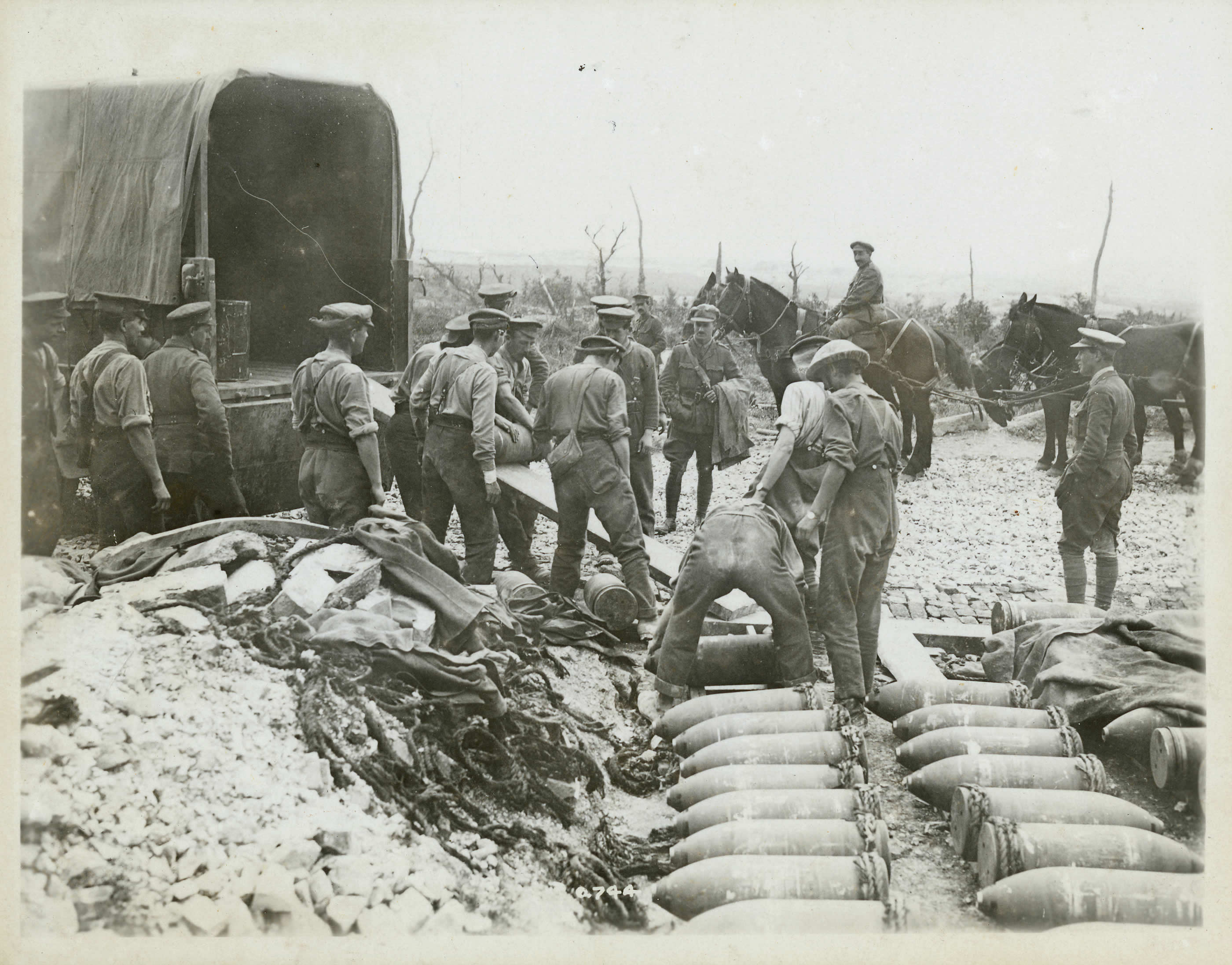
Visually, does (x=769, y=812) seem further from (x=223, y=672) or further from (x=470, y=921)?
(x=223, y=672)

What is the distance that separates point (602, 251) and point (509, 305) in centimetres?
85

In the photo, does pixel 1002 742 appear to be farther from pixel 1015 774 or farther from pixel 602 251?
pixel 602 251

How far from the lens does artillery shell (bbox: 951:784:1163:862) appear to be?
4.38 metres

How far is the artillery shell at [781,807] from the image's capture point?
441cm

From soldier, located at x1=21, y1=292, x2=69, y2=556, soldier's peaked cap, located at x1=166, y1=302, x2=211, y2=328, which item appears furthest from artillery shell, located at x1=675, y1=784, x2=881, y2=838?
soldier's peaked cap, located at x1=166, y1=302, x2=211, y2=328

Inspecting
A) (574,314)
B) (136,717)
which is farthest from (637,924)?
(574,314)

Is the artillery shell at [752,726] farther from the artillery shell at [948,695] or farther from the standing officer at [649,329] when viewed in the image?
the standing officer at [649,329]

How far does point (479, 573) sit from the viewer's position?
6.69m

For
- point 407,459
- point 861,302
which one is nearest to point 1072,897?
point 861,302

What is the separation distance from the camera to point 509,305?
670cm

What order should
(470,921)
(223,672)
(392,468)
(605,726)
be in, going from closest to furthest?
(470,921) → (223,672) → (605,726) → (392,468)

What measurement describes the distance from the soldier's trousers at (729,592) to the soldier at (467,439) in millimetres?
1605

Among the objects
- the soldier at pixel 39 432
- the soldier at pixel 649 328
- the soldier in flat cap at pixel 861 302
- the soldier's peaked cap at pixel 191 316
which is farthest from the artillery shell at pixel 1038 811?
the soldier's peaked cap at pixel 191 316

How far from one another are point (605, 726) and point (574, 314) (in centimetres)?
298
